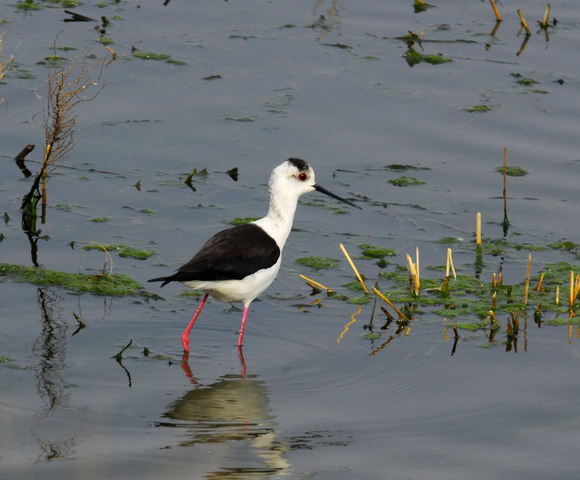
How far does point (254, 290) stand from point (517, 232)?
2479mm

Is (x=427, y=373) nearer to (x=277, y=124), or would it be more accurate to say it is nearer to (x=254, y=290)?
(x=254, y=290)

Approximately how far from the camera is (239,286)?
21.3 feet

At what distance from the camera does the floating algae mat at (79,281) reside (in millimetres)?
6965

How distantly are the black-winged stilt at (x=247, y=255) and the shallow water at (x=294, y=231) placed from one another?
31 centimetres

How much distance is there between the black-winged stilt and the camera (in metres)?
6.33

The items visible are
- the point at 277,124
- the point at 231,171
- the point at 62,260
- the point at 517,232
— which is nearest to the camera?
the point at 62,260

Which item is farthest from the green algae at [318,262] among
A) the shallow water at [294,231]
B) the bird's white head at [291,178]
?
the bird's white head at [291,178]

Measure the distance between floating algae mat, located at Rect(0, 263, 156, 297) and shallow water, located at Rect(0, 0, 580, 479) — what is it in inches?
4.7

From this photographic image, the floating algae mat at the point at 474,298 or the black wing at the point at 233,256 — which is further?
the floating algae mat at the point at 474,298

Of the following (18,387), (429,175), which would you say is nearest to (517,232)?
(429,175)

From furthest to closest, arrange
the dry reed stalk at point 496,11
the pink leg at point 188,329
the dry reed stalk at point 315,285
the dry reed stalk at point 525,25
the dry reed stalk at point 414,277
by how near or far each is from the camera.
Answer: the dry reed stalk at point 496,11 → the dry reed stalk at point 525,25 → the dry reed stalk at point 315,285 → the dry reed stalk at point 414,277 → the pink leg at point 188,329

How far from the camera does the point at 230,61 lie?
1076 cm

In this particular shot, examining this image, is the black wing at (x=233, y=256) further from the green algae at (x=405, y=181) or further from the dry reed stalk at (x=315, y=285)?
the green algae at (x=405, y=181)

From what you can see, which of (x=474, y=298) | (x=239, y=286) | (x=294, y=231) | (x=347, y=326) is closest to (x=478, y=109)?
(x=294, y=231)
